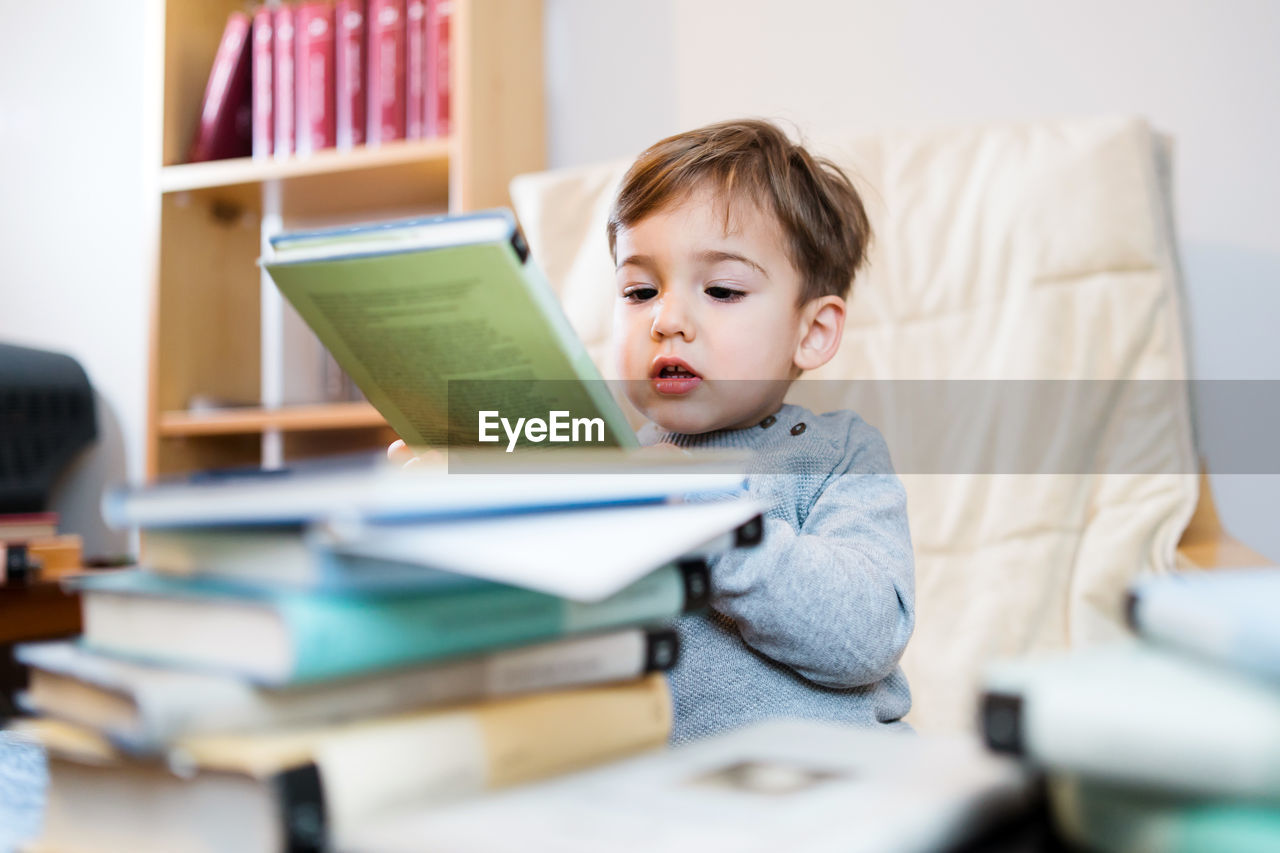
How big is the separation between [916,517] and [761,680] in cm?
50

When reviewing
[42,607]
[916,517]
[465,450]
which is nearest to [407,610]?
[465,450]

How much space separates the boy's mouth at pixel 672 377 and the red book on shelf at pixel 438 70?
37.2 inches

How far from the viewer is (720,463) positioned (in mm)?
459

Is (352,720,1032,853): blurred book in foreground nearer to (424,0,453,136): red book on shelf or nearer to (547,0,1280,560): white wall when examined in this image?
(547,0,1280,560): white wall

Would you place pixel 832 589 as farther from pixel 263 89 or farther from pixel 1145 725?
pixel 263 89

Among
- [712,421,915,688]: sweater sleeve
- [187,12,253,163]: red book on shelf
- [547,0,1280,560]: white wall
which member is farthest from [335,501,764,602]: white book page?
[187,12,253,163]: red book on shelf

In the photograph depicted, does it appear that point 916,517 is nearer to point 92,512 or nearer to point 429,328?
point 429,328

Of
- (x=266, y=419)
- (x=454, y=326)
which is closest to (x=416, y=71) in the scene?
(x=266, y=419)

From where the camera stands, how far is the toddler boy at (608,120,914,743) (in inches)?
26.1

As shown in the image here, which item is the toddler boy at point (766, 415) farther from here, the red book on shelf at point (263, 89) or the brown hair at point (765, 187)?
the red book on shelf at point (263, 89)

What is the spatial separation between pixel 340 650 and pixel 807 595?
362 mm

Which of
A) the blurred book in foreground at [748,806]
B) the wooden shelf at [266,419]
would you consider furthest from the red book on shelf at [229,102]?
the blurred book in foreground at [748,806]

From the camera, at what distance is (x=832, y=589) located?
0.65m

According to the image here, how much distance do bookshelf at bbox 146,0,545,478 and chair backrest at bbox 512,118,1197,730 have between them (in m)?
0.60
